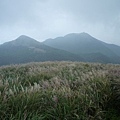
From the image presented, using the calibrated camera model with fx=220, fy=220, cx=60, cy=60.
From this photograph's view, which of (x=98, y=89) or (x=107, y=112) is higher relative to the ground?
(x=98, y=89)

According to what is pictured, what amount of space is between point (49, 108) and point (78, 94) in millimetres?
915

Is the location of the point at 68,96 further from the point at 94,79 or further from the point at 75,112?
the point at 94,79

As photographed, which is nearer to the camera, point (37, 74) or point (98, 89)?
point (98, 89)

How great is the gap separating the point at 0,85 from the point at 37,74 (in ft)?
12.9

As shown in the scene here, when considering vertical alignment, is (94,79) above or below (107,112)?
above

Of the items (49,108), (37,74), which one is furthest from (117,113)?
(37,74)

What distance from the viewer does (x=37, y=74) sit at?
33.6 ft

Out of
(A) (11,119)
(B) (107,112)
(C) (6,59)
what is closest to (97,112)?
(B) (107,112)

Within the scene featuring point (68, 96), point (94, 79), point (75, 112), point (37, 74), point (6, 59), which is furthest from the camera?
point (6, 59)

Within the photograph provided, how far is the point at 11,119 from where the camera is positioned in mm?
4457

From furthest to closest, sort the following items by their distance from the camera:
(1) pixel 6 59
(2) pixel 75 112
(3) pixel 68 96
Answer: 1. (1) pixel 6 59
2. (3) pixel 68 96
3. (2) pixel 75 112

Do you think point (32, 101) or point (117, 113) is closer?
point (32, 101)

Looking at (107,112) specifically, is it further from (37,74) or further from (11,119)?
(37,74)

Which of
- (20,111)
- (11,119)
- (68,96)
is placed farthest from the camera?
(68,96)
